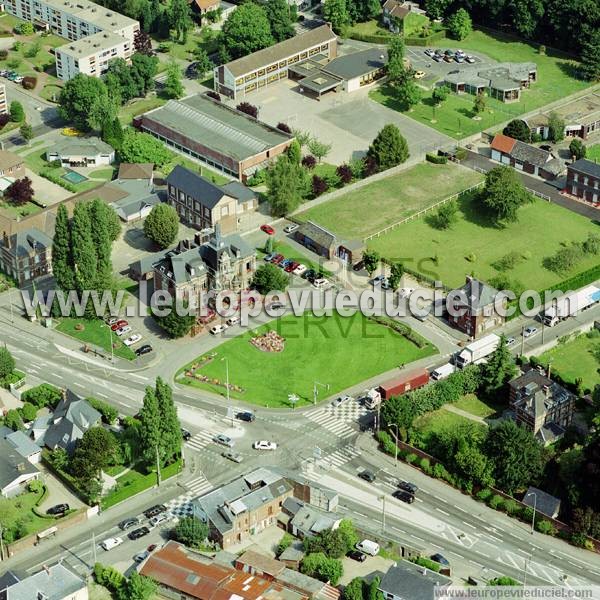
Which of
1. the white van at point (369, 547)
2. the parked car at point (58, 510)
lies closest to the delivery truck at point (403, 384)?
the white van at point (369, 547)

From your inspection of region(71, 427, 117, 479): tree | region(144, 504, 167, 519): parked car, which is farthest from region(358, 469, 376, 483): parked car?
region(71, 427, 117, 479): tree

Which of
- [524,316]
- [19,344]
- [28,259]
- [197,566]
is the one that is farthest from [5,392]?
[524,316]

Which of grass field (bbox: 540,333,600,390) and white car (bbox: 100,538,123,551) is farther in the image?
grass field (bbox: 540,333,600,390)

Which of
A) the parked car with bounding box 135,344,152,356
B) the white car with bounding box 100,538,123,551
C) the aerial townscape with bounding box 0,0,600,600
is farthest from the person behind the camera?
the parked car with bounding box 135,344,152,356

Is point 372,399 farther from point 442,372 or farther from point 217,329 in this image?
point 217,329

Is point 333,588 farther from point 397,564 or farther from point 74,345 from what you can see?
point 74,345

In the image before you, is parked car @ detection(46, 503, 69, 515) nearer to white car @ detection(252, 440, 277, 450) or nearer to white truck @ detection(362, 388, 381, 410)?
white car @ detection(252, 440, 277, 450)
